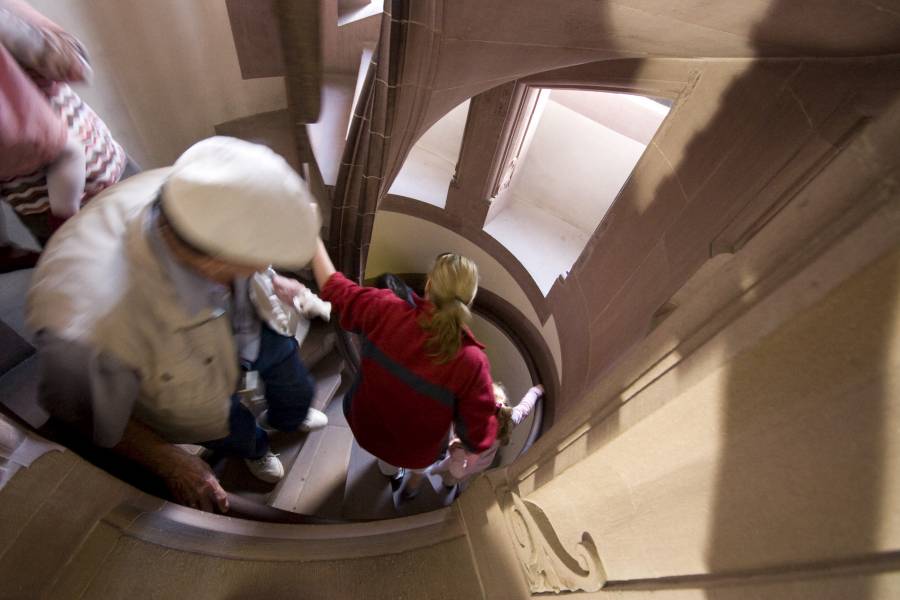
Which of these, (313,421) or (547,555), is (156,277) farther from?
(313,421)

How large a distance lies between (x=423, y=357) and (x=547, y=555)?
0.69m

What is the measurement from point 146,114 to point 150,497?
194 centimetres

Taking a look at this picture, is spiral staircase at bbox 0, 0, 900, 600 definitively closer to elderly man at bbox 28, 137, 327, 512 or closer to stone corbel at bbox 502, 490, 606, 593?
stone corbel at bbox 502, 490, 606, 593

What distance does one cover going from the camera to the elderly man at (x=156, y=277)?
919 mm

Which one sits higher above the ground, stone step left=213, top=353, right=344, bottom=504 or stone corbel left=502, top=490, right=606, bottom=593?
stone corbel left=502, top=490, right=606, bottom=593

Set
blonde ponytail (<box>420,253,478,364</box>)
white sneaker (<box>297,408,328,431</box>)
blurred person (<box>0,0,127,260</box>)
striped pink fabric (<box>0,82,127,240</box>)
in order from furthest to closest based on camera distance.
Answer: white sneaker (<box>297,408,328,431</box>) < blonde ponytail (<box>420,253,478,364</box>) < striped pink fabric (<box>0,82,127,240</box>) < blurred person (<box>0,0,127,260</box>)

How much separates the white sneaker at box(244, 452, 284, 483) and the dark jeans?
0.16ft

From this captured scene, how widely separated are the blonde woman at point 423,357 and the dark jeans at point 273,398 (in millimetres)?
276

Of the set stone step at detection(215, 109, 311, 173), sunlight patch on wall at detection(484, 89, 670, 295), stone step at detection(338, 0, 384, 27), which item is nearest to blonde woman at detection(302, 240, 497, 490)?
stone step at detection(215, 109, 311, 173)

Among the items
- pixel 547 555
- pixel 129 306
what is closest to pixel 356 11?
pixel 129 306

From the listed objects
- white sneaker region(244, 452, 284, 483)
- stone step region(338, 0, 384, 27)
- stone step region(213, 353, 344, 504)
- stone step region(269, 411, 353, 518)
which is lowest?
stone step region(269, 411, 353, 518)

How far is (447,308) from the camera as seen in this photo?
143 cm

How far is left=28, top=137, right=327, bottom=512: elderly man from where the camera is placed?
92 cm

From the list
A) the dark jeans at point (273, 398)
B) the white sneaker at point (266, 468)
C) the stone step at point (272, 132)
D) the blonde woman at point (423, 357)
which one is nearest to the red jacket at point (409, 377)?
the blonde woman at point (423, 357)
